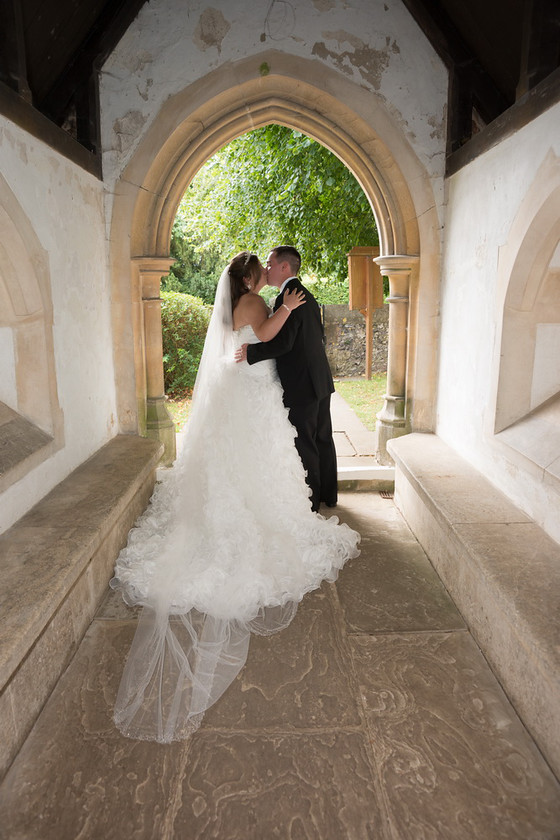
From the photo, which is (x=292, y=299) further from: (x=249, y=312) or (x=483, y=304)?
(x=483, y=304)

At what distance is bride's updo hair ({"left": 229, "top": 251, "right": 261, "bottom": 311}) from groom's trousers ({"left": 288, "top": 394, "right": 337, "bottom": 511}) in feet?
2.63

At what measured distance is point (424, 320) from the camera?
4367 millimetres

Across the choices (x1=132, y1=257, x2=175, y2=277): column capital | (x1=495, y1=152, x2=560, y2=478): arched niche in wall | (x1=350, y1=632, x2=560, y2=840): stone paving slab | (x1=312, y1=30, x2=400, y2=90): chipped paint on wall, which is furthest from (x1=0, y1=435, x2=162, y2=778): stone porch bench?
(x1=312, y1=30, x2=400, y2=90): chipped paint on wall

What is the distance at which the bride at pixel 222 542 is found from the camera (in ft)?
7.33

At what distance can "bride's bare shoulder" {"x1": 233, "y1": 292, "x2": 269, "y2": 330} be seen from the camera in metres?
3.43

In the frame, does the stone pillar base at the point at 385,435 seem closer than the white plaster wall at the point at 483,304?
No

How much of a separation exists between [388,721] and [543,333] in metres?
2.10

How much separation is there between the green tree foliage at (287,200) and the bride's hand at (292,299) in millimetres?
4073

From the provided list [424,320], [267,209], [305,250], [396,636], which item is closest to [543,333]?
[424,320]

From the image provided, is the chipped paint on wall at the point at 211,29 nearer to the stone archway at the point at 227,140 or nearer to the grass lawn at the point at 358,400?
the stone archway at the point at 227,140

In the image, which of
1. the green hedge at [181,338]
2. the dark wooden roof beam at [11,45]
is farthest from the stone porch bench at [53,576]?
the green hedge at [181,338]

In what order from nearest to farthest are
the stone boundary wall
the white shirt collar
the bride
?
the bride, the white shirt collar, the stone boundary wall

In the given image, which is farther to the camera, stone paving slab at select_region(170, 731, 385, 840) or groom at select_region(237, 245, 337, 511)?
groom at select_region(237, 245, 337, 511)

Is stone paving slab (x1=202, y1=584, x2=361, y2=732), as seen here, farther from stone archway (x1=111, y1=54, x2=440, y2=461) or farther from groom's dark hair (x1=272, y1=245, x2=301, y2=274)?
stone archway (x1=111, y1=54, x2=440, y2=461)
